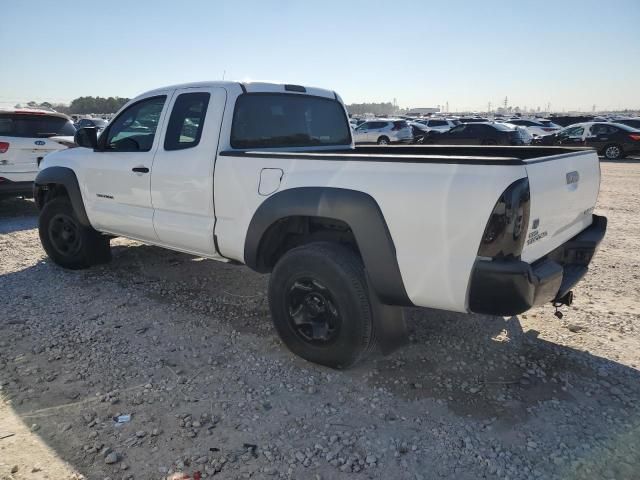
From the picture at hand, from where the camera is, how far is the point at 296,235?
3.69 metres

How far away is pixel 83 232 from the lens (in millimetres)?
5277

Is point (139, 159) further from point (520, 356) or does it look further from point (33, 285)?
point (520, 356)

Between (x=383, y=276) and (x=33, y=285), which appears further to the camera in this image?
(x=33, y=285)

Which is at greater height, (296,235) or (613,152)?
(296,235)

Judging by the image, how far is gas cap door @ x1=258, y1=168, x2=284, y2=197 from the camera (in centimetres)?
328

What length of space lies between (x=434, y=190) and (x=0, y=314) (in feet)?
13.0

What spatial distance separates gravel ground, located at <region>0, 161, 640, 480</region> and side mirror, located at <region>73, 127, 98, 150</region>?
148 centimetres

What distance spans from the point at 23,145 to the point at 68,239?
3.51 meters

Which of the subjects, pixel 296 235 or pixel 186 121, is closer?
pixel 296 235

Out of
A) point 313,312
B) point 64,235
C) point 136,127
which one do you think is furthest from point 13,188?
point 313,312

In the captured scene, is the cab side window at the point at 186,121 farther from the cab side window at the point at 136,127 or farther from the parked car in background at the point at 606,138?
the parked car in background at the point at 606,138

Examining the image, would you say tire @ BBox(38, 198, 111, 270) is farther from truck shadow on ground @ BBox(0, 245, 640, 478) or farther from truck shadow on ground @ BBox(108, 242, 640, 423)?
truck shadow on ground @ BBox(108, 242, 640, 423)

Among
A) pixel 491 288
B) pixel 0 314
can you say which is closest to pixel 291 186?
pixel 491 288

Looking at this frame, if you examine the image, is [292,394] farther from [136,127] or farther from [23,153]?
[23,153]
